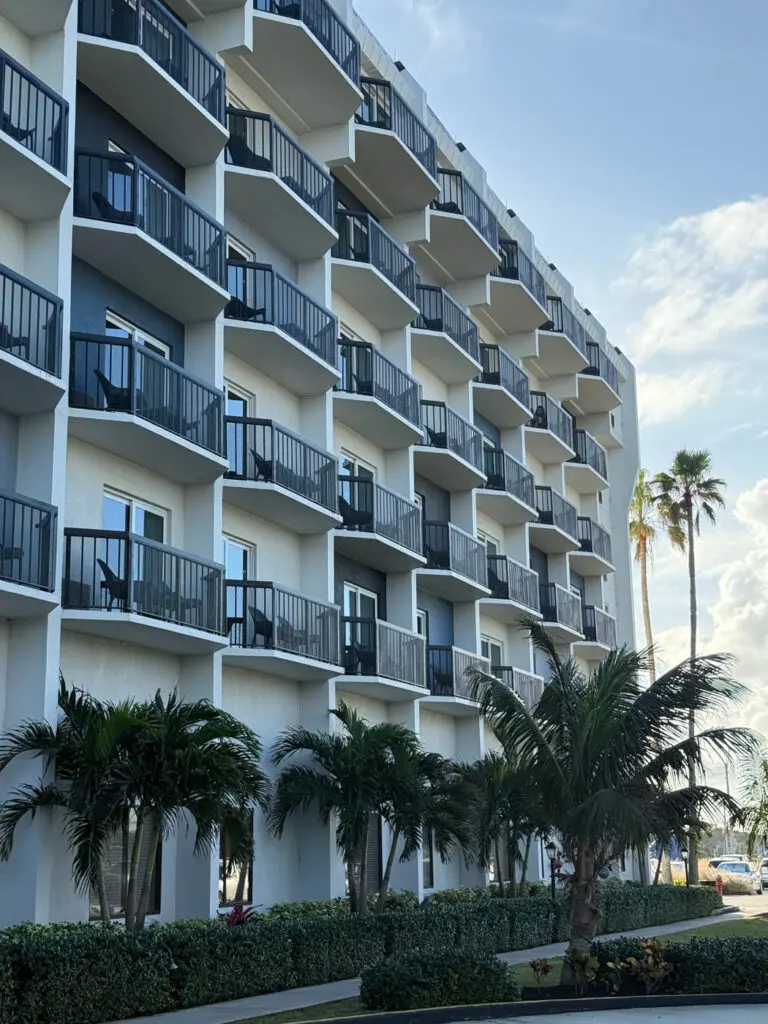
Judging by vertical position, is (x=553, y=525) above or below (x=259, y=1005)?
above

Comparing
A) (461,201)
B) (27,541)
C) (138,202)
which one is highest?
(461,201)

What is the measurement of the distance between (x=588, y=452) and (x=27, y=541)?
110ft

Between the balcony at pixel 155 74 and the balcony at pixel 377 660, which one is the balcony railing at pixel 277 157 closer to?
the balcony at pixel 155 74

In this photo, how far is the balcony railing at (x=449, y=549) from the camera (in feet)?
109

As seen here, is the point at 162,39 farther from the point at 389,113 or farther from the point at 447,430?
the point at 447,430

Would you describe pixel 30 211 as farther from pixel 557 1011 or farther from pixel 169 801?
pixel 557 1011

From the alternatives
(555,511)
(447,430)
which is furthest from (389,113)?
(555,511)

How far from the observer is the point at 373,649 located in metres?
28.2

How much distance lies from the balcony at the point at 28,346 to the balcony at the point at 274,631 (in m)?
5.93

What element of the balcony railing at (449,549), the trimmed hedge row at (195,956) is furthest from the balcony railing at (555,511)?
the trimmed hedge row at (195,956)

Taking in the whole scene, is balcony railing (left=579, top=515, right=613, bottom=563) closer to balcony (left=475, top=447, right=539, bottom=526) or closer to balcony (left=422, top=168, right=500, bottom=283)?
balcony (left=475, top=447, right=539, bottom=526)

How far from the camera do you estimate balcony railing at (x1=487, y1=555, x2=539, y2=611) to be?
37719 millimetres

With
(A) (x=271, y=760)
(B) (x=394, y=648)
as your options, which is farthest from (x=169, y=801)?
(B) (x=394, y=648)

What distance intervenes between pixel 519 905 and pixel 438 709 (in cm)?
625
